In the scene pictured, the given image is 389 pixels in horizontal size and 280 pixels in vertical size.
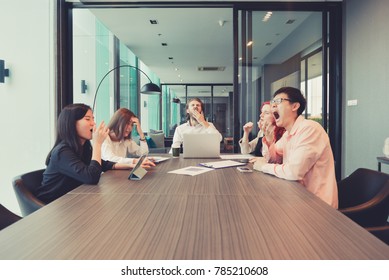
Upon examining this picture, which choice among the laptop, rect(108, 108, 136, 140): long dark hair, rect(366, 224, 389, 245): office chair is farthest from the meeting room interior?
rect(108, 108, 136, 140): long dark hair

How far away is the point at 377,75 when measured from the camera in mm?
3271

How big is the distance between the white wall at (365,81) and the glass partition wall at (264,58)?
16 cm


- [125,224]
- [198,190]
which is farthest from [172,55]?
[125,224]

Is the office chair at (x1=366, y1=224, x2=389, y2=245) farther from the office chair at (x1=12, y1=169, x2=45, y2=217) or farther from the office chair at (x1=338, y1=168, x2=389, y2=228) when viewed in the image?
the office chair at (x1=12, y1=169, x2=45, y2=217)

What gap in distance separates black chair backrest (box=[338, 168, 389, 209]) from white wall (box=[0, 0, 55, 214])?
344 centimetres

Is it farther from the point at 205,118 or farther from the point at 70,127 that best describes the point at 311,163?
the point at 205,118

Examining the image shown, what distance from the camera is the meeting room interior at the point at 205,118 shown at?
0.83 m

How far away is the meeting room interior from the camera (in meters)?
0.83

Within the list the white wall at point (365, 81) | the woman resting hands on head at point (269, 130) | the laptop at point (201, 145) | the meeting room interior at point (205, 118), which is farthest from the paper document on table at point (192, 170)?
the white wall at point (365, 81)

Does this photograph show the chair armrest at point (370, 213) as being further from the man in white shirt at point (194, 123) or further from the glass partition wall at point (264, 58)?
the glass partition wall at point (264, 58)

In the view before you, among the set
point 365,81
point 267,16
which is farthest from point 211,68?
point 365,81
